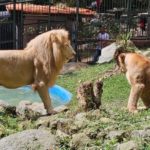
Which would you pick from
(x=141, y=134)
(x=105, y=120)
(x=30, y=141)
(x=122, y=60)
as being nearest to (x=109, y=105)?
(x=122, y=60)

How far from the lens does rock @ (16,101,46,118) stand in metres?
9.34

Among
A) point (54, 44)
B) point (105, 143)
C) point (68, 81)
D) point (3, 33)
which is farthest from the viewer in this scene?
point (3, 33)

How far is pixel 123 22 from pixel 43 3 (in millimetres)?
4573

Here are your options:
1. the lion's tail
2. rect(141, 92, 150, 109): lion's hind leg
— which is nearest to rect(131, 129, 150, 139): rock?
rect(141, 92, 150, 109): lion's hind leg

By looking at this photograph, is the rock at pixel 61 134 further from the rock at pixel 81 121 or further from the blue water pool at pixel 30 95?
the blue water pool at pixel 30 95

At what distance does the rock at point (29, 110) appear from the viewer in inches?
368

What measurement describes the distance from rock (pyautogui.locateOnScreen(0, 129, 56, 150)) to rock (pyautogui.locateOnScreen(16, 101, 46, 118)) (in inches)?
112

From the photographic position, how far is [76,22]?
1916 cm

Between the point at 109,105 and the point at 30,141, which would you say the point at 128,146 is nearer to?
the point at 30,141

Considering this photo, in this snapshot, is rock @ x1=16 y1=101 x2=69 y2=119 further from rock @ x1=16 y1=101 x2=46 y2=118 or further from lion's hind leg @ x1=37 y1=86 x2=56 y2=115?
lion's hind leg @ x1=37 y1=86 x2=56 y2=115

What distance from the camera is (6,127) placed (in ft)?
27.2

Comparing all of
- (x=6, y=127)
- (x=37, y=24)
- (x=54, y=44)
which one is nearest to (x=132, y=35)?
(x=37, y=24)

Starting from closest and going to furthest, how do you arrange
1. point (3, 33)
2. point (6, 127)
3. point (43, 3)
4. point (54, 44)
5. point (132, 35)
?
point (6, 127)
point (54, 44)
point (3, 33)
point (132, 35)
point (43, 3)

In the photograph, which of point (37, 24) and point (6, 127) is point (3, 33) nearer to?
point (37, 24)
